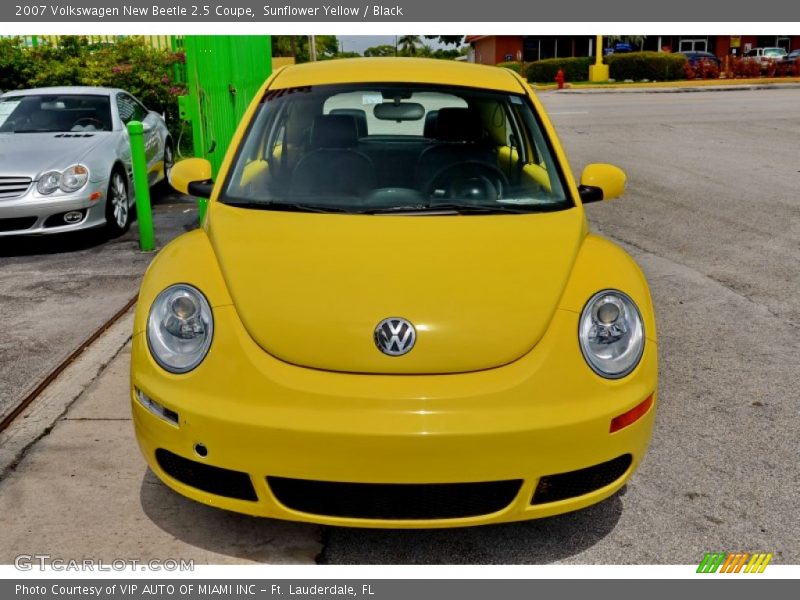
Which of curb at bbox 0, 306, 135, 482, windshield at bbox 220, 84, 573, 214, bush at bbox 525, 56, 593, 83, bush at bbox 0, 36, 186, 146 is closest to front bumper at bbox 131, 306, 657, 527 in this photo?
windshield at bbox 220, 84, 573, 214

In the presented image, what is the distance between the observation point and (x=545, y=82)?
43.9 metres

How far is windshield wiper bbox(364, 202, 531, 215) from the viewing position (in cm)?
358

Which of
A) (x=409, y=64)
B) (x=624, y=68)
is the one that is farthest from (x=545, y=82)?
(x=409, y=64)

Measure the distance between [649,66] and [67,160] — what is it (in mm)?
33618

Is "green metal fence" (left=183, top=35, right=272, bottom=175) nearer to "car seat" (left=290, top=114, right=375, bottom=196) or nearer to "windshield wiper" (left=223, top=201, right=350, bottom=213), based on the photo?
"car seat" (left=290, top=114, right=375, bottom=196)

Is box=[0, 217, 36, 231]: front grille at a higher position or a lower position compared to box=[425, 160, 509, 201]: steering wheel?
lower

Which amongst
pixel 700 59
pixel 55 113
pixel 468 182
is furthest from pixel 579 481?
pixel 700 59

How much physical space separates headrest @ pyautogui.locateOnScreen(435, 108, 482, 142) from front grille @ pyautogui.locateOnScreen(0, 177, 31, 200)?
178 inches

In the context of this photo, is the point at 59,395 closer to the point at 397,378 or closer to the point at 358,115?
the point at 358,115

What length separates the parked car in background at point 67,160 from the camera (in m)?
7.50

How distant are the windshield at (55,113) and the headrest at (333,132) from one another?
5.28 metres

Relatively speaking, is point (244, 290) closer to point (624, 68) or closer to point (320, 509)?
point (320, 509)

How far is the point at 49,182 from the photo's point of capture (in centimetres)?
755

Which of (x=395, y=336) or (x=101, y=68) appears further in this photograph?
(x=101, y=68)
